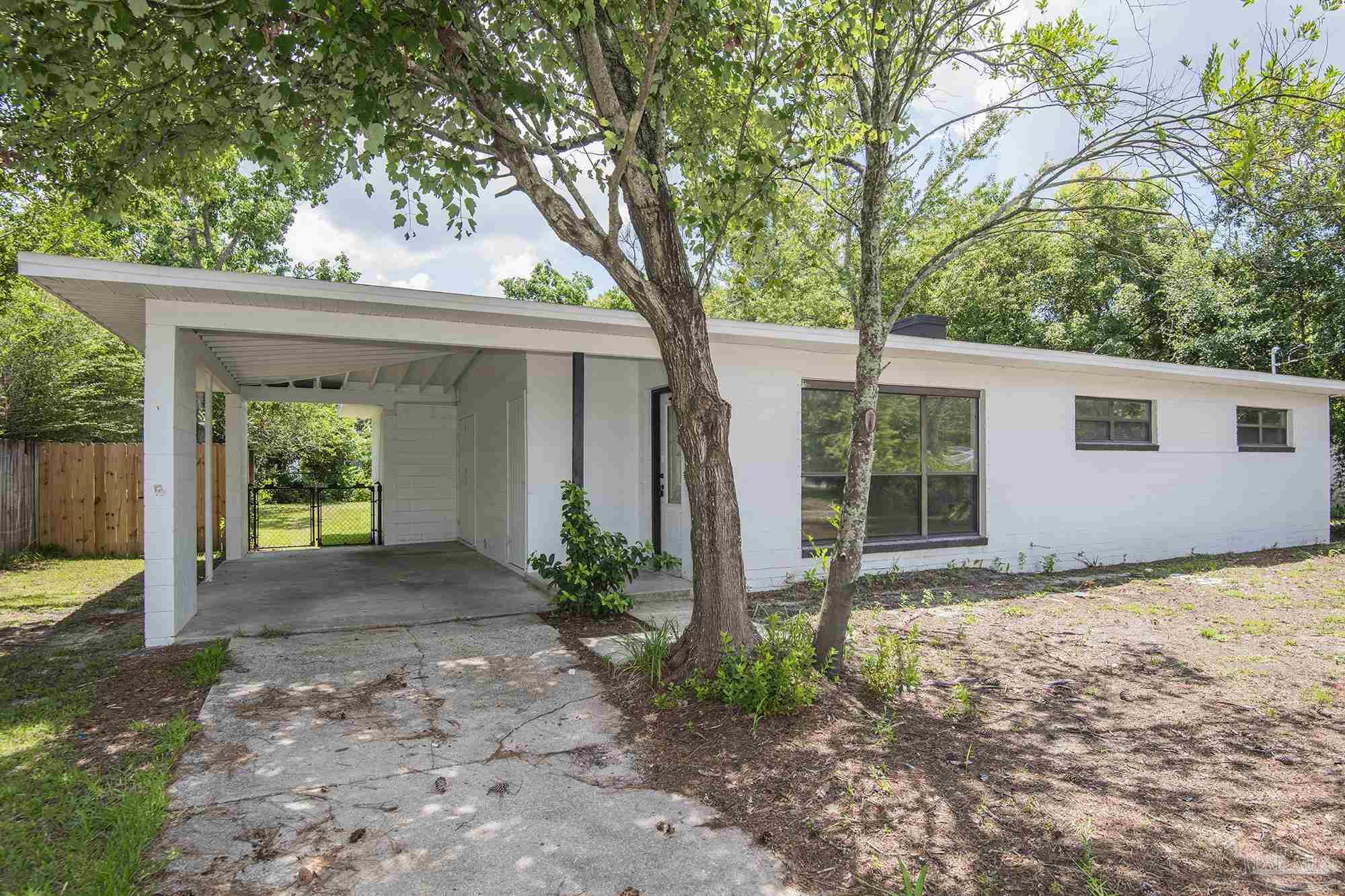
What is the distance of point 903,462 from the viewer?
327 inches

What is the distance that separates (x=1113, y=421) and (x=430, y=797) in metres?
9.73

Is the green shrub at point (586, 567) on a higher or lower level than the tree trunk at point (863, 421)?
lower

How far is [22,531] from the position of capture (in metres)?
10.1

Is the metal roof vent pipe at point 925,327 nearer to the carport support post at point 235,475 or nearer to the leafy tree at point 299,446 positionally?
the carport support post at point 235,475

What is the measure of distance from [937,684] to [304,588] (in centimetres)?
641

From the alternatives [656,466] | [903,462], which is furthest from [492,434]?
[903,462]

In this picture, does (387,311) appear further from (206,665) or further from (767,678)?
(767,678)

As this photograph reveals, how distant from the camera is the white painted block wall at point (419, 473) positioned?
11984 millimetres

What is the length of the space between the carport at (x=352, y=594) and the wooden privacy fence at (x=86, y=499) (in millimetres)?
2167

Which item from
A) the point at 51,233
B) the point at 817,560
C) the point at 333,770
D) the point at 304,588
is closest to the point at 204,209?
the point at 51,233

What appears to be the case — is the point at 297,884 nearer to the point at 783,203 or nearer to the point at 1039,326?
the point at 783,203

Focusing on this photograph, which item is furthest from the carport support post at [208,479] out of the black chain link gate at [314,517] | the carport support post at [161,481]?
the black chain link gate at [314,517]

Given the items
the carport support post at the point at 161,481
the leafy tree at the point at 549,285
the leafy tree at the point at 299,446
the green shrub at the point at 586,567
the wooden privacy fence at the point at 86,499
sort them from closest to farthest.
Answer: the carport support post at the point at 161,481, the green shrub at the point at 586,567, the wooden privacy fence at the point at 86,499, the leafy tree at the point at 299,446, the leafy tree at the point at 549,285

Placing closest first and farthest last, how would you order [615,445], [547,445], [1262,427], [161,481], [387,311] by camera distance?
[161,481] < [387,311] < [547,445] < [615,445] < [1262,427]
